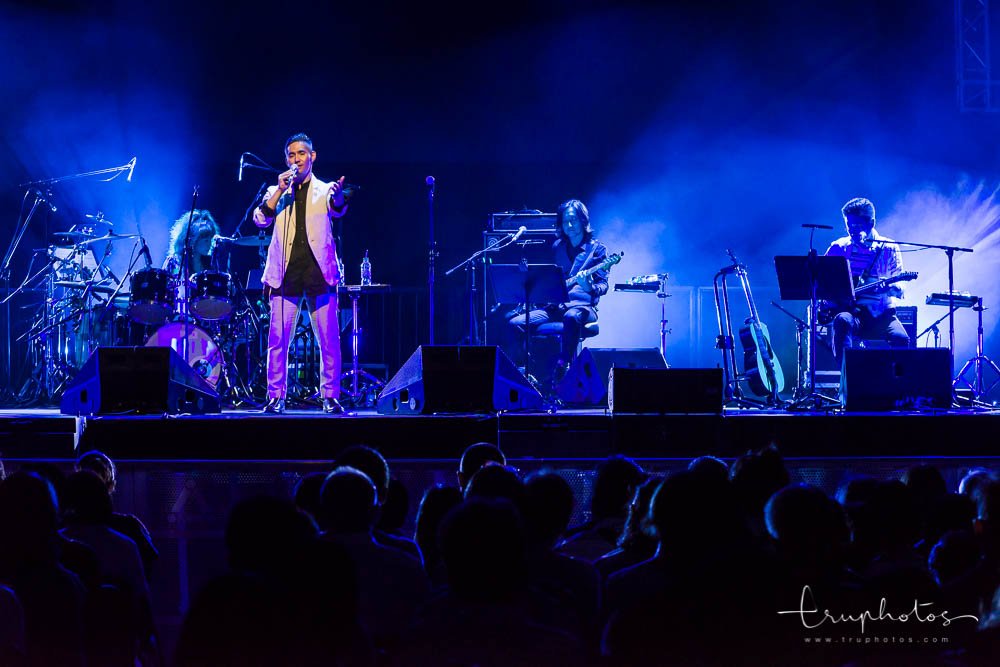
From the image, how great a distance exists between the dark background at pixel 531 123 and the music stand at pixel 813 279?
4.71 metres

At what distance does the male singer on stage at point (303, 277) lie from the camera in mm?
8047

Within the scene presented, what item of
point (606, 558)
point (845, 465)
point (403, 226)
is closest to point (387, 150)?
point (403, 226)

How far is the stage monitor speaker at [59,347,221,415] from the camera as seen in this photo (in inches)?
285

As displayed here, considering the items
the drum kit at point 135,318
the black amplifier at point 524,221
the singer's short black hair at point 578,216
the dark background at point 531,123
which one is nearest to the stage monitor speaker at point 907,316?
the dark background at point 531,123

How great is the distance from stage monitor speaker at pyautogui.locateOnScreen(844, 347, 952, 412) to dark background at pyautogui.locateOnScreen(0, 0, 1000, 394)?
5.58 metres

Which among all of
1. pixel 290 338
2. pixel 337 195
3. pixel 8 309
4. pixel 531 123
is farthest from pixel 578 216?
pixel 8 309

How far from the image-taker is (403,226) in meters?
14.1

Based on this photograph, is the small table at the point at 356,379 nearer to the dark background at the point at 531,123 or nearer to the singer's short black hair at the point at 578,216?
the dark background at the point at 531,123

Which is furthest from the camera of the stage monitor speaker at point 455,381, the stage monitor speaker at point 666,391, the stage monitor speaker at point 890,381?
the stage monitor speaker at point 890,381

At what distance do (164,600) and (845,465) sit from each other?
4.52 metres

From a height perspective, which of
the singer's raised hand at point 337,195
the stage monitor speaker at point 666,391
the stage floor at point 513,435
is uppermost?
the singer's raised hand at point 337,195

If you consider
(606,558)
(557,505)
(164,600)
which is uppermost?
(557,505)

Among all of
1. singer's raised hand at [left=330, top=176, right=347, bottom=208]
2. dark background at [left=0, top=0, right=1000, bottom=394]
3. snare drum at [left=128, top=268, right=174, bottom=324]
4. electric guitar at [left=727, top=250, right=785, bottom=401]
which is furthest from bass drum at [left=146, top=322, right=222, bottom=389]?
electric guitar at [left=727, top=250, right=785, bottom=401]

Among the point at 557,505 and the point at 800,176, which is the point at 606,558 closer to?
the point at 557,505
